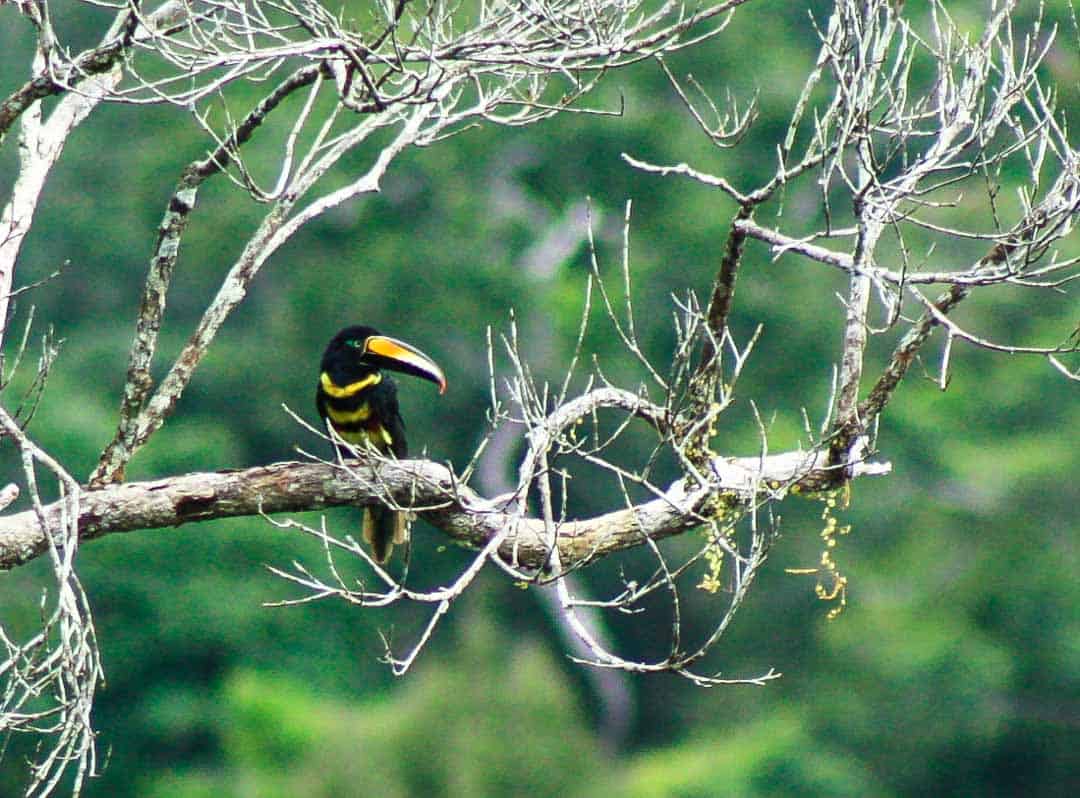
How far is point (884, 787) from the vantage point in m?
22.5

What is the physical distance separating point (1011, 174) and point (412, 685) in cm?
827

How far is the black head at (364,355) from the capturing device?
7863 mm

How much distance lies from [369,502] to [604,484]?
16636mm

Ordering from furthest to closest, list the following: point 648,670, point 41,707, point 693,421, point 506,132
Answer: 1. point 506,132
2. point 41,707
3. point 693,421
4. point 648,670

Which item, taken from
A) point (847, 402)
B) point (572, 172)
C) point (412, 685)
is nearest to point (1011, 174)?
point (572, 172)

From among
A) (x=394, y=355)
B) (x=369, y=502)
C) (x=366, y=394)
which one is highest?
(x=394, y=355)

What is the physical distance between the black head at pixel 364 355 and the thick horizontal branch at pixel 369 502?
1.69 meters

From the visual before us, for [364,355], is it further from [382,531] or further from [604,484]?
[604,484]

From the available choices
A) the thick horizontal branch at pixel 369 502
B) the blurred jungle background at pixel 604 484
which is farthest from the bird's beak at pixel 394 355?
the blurred jungle background at pixel 604 484

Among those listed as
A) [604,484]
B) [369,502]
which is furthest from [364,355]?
[604,484]

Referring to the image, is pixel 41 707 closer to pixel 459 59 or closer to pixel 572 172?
pixel 572 172

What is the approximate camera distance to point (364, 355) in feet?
26.2

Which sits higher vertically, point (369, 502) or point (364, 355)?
point (364, 355)

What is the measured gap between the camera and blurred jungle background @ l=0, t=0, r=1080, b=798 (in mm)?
22328
